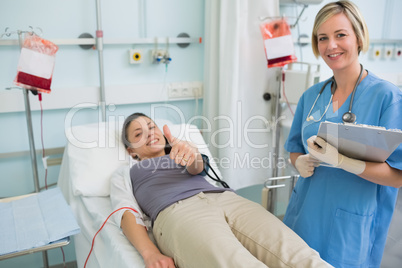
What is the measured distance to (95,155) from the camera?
2.08 metres

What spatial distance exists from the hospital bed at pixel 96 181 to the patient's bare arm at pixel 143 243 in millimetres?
43

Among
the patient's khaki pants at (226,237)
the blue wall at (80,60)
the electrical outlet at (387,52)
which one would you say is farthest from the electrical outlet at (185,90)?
the electrical outlet at (387,52)

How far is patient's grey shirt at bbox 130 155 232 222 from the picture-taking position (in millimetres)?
1646

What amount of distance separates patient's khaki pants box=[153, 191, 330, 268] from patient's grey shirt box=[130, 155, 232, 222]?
53mm

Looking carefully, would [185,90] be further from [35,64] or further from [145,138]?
[35,64]

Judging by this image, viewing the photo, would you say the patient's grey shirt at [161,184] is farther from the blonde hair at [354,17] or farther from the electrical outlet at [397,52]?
the electrical outlet at [397,52]

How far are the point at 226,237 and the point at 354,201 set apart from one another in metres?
0.52

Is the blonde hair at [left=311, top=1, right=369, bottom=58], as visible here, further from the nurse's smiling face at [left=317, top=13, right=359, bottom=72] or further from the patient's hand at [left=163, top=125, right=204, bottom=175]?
the patient's hand at [left=163, top=125, right=204, bottom=175]

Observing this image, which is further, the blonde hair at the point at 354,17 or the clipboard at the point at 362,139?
the blonde hair at the point at 354,17

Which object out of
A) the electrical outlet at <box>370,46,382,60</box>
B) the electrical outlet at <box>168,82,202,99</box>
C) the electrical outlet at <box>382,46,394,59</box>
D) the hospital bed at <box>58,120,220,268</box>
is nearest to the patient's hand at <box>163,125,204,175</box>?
→ the hospital bed at <box>58,120,220,268</box>

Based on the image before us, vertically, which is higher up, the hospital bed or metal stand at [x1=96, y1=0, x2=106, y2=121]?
metal stand at [x1=96, y1=0, x2=106, y2=121]

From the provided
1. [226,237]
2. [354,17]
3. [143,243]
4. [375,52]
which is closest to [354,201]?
[226,237]

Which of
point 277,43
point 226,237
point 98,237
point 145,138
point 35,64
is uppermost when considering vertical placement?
point 277,43

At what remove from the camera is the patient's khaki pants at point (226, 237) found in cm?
126
